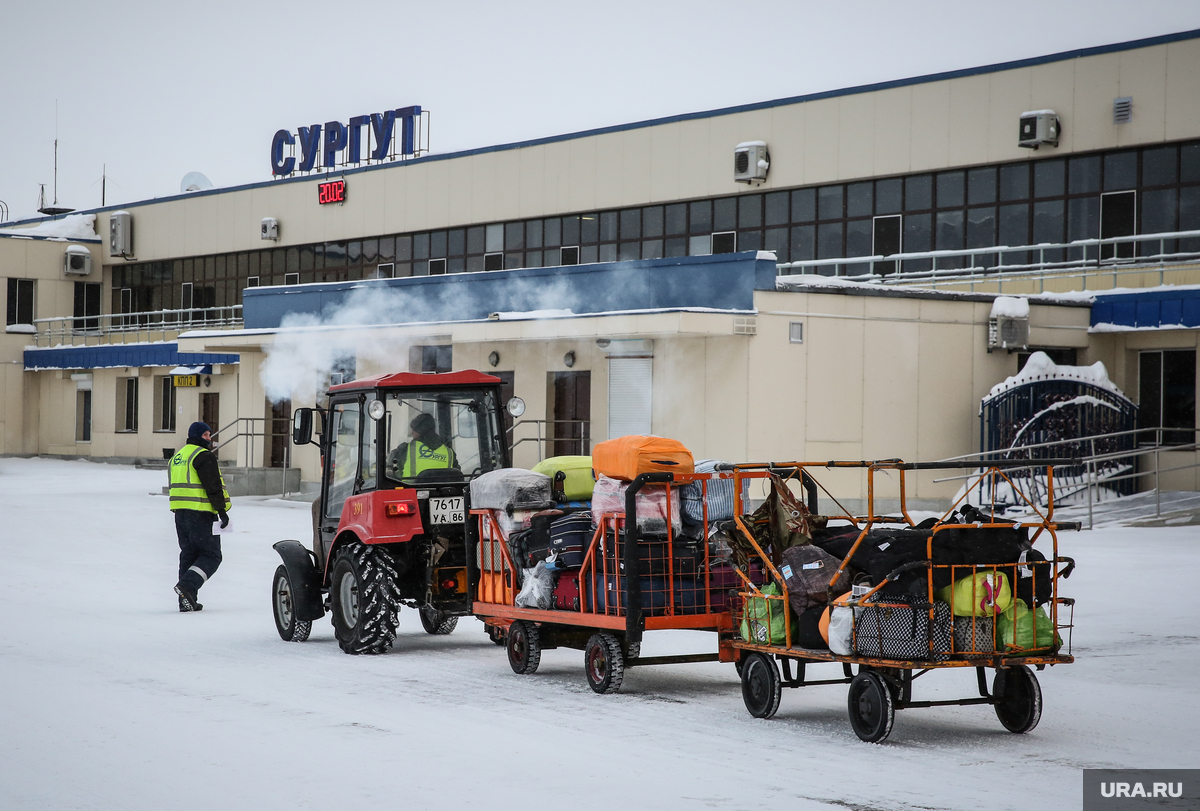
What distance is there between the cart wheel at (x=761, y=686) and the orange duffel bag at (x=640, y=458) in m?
1.52

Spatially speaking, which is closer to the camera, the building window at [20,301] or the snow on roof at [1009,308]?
the snow on roof at [1009,308]

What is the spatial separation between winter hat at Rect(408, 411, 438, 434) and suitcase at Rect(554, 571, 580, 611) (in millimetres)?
2323

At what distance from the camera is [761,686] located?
8.55m

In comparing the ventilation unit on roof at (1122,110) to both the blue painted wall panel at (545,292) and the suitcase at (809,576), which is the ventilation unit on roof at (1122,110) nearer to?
the blue painted wall panel at (545,292)

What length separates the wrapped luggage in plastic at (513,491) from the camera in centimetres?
1048

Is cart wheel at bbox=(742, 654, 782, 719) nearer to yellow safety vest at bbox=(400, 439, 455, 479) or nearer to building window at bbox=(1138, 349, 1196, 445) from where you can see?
yellow safety vest at bbox=(400, 439, 455, 479)

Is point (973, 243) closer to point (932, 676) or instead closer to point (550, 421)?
point (550, 421)

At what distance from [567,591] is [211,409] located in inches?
1328

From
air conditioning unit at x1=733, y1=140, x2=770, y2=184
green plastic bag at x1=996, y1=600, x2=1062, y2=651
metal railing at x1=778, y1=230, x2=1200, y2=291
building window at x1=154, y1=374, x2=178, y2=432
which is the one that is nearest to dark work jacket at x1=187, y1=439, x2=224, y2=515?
green plastic bag at x1=996, y1=600, x2=1062, y2=651

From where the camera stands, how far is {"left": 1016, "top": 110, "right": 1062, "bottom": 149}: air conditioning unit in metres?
28.0

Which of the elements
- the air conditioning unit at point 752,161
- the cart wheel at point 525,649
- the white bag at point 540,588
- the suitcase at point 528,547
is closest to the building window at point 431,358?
the air conditioning unit at point 752,161

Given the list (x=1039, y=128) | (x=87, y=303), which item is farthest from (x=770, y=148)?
(x=87, y=303)

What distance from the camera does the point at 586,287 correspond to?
968 inches

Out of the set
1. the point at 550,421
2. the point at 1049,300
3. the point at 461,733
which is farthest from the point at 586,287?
the point at 461,733
